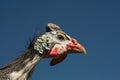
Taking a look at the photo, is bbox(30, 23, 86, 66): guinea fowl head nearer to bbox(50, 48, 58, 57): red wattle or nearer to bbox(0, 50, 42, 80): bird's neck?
bbox(50, 48, 58, 57): red wattle

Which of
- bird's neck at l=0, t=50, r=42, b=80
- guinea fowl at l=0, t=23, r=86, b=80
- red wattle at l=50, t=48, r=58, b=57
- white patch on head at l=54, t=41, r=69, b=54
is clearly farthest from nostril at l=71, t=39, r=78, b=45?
bird's neck at l=0, t=50, r=42, b=80

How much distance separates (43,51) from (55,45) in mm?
409

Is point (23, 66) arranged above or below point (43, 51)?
below

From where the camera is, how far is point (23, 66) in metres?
11.0

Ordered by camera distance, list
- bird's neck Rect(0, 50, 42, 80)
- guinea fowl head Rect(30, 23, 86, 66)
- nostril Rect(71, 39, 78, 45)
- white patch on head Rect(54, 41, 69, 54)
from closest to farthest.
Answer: bird's neck Rect(0, 50, 42, 80)
guinea fowl head Rect(30, 23, 86, 66)
white patch on head Rect(54, 41, 69, 54)
nostril Rect(71, 39, 78, 45)

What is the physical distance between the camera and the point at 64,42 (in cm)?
1186

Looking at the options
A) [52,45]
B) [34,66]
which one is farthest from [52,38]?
[34,66]

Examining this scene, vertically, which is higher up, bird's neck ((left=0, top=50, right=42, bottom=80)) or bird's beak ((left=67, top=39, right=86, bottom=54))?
bird's beak ((left=67, top=39, right=86, bottom=54))

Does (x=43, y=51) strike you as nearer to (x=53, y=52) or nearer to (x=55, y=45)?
(x=53, y=52)

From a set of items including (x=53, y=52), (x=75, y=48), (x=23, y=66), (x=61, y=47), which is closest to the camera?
(x=23, y=66)

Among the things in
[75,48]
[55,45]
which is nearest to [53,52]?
[55,45]

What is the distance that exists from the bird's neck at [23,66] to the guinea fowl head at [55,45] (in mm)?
225

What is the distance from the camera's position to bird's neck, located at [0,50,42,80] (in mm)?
10812

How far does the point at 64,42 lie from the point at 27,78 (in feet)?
4.98
